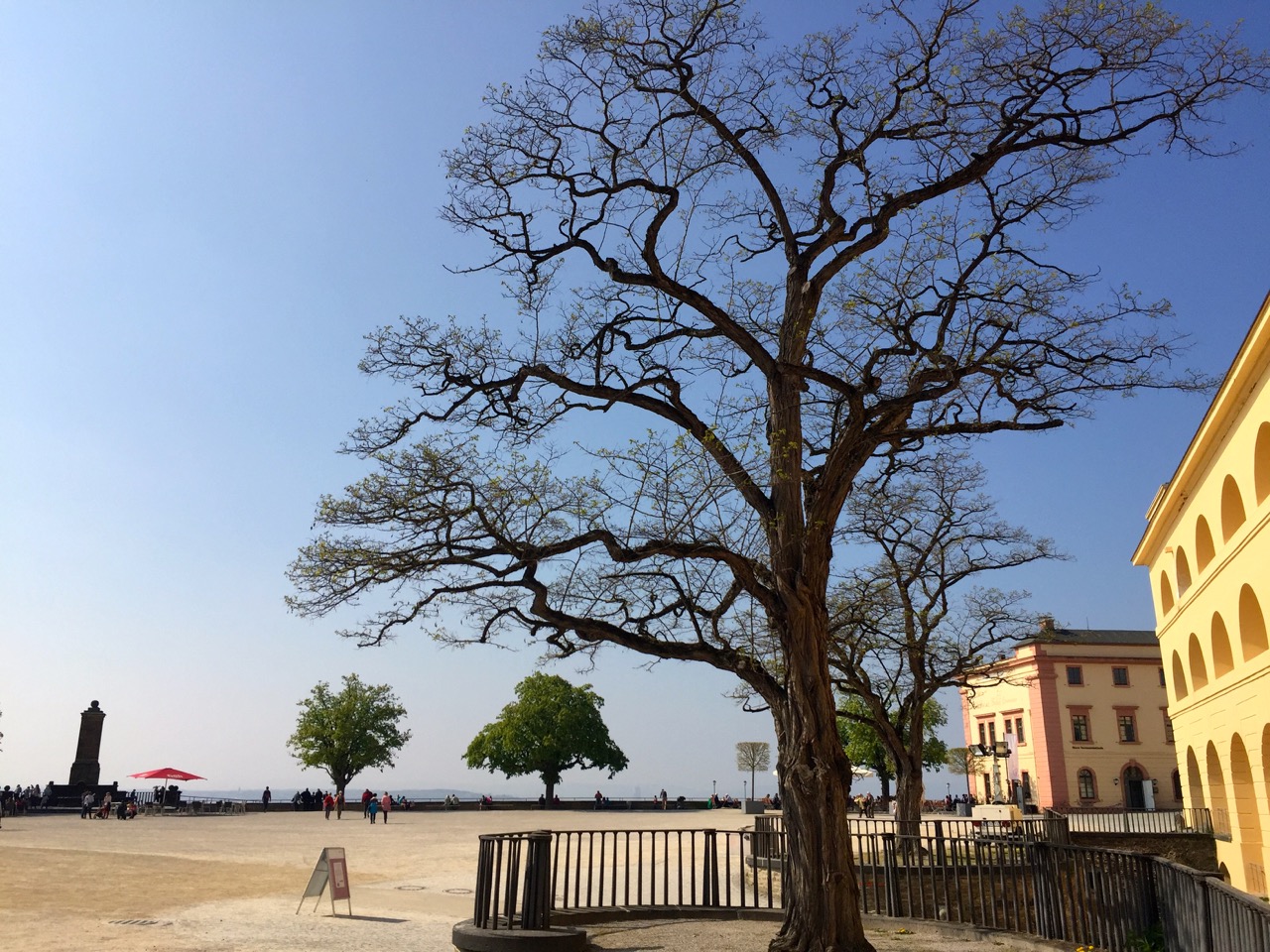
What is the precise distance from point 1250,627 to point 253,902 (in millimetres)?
22996

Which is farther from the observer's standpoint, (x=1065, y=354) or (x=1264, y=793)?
(x=1264, y=793)

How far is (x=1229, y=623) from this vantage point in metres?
24.2

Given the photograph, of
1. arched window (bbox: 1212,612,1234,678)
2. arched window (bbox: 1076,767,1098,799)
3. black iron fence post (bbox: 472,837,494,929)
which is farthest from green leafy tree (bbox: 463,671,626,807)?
black iron fence post (bbox: 472,837,494,929)

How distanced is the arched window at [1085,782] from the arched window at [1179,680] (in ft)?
111

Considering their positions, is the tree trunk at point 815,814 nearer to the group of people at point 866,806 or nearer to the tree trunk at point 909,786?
the tree trunk at point 909,786

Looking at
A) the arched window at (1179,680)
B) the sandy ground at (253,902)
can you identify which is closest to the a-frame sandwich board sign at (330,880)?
the sandy ground at (253,902)

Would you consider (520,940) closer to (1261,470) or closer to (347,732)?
(1261,470)

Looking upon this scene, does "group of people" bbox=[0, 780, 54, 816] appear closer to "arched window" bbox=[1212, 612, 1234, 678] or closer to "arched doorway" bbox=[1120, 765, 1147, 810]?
"arched window" bbox=[1212, 612, 1234, 678]

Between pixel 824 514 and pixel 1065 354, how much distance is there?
3.95 metres

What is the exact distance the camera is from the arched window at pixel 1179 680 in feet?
108

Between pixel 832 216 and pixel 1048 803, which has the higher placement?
pixel 832 216

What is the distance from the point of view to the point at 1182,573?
103ft

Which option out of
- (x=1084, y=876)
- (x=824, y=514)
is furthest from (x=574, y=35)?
(x=1084, y=876)

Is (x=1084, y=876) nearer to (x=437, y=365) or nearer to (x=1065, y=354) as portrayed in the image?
(x=1065, y=354)
